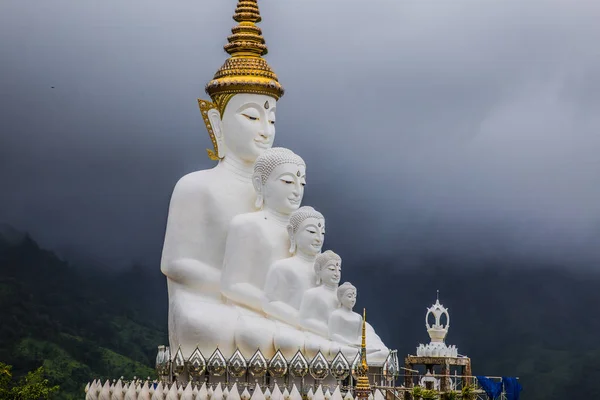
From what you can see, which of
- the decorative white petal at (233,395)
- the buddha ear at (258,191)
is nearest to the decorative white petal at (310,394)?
the decorative white petal at (233,395)

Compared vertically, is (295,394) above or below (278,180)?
below

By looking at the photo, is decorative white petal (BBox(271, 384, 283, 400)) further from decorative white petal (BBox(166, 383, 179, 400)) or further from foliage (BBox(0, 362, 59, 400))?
foliage (BBox(0, 362, 59, 400))

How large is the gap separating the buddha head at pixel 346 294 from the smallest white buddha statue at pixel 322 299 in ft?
0.46

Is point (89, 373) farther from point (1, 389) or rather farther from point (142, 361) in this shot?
point (1, 389)

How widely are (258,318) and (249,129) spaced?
2894 mm

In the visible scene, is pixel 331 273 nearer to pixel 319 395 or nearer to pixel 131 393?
pixel 319 395

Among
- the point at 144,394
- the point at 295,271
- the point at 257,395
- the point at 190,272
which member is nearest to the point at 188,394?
the point at 144,394

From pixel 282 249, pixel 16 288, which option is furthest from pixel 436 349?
pixel 16 288

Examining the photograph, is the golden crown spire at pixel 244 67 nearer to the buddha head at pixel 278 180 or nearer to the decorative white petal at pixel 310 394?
the buddha head at pixel 278 180

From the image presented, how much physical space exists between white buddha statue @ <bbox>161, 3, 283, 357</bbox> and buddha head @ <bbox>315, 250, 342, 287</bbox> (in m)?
1.30

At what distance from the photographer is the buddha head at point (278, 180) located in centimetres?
1736

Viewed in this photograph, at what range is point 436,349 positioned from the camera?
69.8 feet

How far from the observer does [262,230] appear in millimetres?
17219

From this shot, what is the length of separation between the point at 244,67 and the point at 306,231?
2.72 meters
